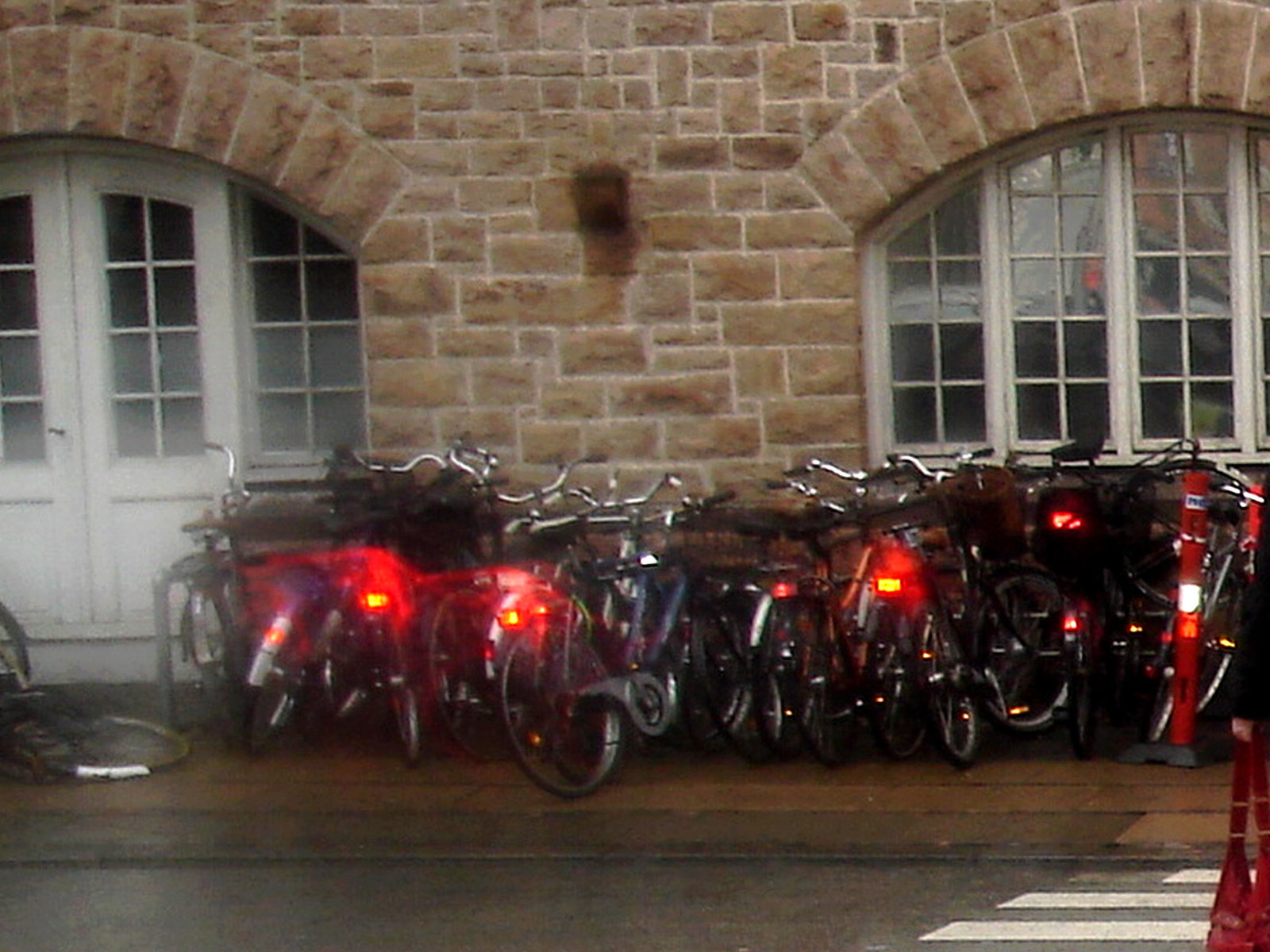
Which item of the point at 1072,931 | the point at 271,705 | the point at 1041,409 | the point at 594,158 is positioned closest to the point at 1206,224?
the point at 1041,409

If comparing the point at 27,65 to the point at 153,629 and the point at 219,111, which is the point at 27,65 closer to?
the point at 219,111

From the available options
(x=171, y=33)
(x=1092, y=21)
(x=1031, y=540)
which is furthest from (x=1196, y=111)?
(x=171, y=33)

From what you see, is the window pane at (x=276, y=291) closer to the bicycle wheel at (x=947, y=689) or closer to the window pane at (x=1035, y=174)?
the window pane at (x=1035, y=174)

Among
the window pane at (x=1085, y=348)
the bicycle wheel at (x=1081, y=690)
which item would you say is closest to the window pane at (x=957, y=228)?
the window pane at (x=1085, y=348)

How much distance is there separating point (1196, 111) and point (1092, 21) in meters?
0.61

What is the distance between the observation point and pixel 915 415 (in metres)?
13.1

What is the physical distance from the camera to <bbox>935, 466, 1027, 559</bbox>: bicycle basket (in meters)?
11.8

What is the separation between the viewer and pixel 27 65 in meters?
13.1

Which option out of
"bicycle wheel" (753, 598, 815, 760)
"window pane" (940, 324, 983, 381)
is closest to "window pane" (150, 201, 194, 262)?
"window pane" (940, 324, 983, 381)

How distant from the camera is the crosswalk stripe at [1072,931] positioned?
26.4 ft

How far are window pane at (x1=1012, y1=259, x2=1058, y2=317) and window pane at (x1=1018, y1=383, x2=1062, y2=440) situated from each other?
326 millimetres

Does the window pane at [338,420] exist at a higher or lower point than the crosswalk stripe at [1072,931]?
higher

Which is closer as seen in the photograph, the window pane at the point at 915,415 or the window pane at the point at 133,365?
the window pane at the point at 915,415

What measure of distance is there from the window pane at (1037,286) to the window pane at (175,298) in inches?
147
